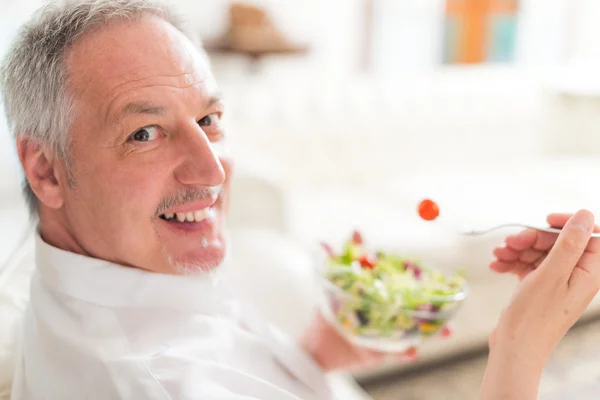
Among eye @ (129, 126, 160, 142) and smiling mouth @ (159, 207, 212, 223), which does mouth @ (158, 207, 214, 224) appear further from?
eye @ (129, 126, 160, 142)

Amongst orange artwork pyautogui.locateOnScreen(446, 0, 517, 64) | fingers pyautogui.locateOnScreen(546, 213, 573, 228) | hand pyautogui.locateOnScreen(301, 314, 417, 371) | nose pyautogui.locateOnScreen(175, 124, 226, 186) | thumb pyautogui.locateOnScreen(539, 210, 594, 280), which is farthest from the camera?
orange artwork pyautogui.locateOnScreen(446, 0, 517, 64)

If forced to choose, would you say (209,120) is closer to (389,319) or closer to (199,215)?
(199,215)

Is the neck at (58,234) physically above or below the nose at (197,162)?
below

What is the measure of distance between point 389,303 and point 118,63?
648 millimetres

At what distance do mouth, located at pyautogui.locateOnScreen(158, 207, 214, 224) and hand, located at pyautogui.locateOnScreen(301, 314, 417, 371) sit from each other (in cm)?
38

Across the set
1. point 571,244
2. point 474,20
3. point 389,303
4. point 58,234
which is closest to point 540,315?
point 571,244

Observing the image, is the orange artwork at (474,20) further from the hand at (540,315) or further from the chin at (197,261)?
the hand at (540,315)

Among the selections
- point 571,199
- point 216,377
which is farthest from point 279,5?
point 216,377

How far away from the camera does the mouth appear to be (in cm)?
91

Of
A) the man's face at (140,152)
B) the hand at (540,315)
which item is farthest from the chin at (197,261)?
the hand at (540,315)

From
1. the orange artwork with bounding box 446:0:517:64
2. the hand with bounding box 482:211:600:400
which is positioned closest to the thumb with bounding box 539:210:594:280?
the hand with bounding box 482:211:600:400

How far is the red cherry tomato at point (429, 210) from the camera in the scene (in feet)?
2.64

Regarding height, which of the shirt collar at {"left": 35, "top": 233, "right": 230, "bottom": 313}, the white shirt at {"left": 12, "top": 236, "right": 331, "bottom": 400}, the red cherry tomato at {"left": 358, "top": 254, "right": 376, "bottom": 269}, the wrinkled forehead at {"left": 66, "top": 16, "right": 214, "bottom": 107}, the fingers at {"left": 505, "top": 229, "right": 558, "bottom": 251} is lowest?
the red cherry tomato at {"left": 358, "top": 254, "right": 376, "bottom": 269}

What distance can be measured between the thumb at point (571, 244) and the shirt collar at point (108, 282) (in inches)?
20.0
